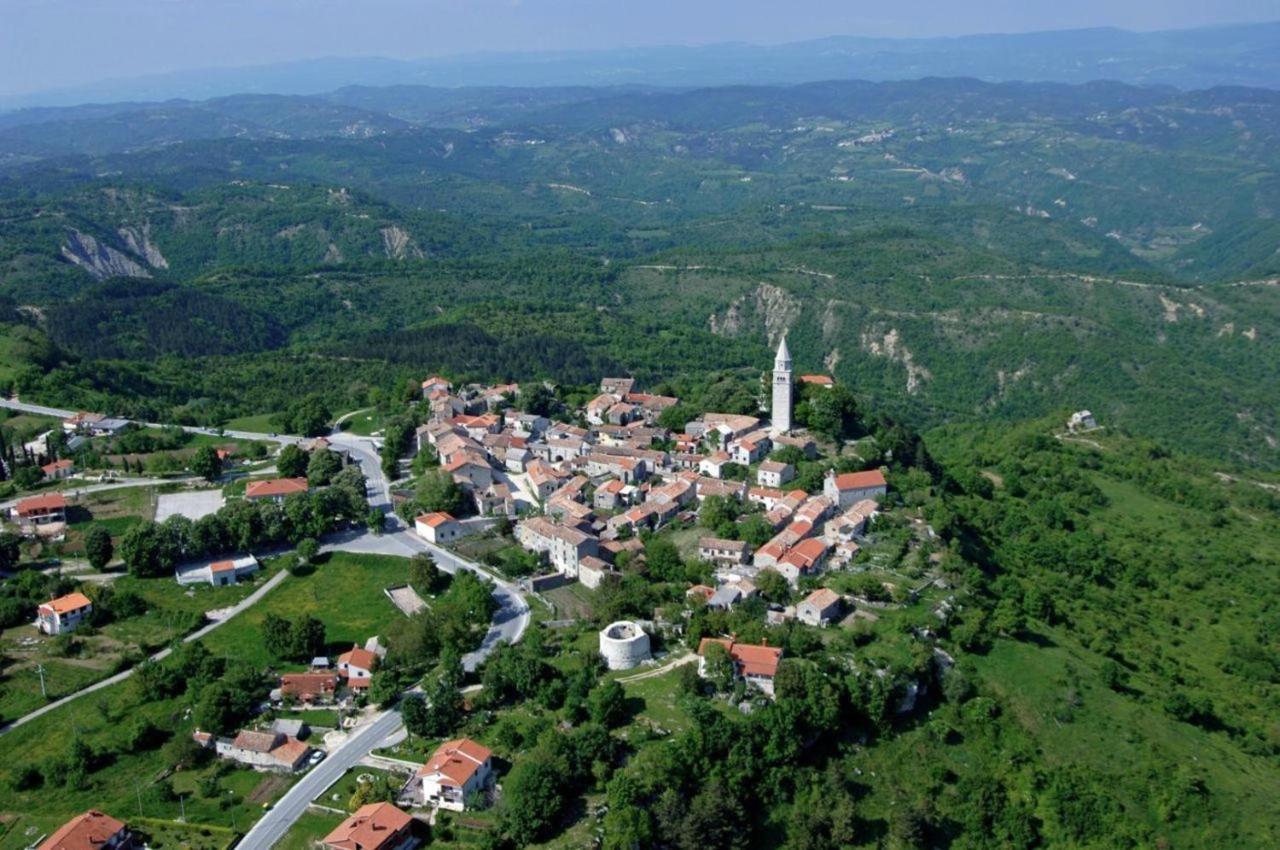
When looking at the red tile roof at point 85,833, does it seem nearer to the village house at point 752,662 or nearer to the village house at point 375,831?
the village house at point 375,831

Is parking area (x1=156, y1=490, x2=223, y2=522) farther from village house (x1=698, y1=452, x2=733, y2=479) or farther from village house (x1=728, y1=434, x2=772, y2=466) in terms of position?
village house (x1=728, y1=434, x2=772, y2=466)

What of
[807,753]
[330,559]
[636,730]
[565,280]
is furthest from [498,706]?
[565,280]

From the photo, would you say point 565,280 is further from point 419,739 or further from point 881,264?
point 419,739

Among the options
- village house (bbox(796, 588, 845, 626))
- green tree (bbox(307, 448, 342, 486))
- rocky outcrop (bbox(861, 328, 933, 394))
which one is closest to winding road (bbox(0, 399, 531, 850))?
green tree (bbox(307, 448, 342, 486))

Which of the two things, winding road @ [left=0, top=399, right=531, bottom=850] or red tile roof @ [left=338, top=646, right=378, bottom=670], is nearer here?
winding road @ [left=0, top=399, right=531, bottom=850]

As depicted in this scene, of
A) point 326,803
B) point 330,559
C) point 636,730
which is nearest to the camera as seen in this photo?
point 326,803

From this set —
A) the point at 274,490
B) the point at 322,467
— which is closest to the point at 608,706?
the point at 274,490
